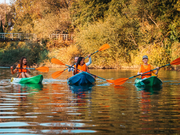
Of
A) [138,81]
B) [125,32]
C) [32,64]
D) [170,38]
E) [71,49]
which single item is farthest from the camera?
[32,64]

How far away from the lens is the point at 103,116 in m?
4.70

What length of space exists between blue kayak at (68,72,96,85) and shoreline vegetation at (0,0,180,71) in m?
13.7

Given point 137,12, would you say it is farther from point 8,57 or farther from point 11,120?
point 11,120

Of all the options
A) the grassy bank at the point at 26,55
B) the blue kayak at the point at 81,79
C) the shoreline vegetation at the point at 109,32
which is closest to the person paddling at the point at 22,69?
the blue kayak at the point at 81,79

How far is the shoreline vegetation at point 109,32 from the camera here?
25.9 meters

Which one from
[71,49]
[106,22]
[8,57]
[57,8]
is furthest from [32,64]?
[106,22]

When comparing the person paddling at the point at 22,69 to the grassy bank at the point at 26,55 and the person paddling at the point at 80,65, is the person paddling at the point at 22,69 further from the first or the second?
the grassy bank at the point at 26,55

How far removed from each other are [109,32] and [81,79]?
57.4ft

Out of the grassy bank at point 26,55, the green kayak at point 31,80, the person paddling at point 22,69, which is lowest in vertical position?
the green kayak at point 31,80

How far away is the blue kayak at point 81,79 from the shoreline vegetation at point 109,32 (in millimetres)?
13746

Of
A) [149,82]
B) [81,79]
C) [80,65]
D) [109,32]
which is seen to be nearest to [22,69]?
[80,65]

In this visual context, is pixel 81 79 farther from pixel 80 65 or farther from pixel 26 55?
pixel 26 55

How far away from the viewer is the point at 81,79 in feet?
36.6

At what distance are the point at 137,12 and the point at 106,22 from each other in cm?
313
